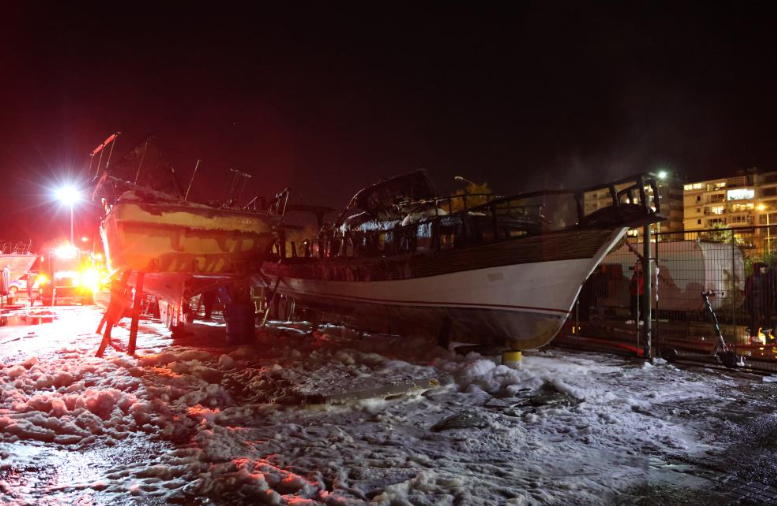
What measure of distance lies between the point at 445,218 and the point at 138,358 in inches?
228

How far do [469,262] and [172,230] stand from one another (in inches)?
Result: 203

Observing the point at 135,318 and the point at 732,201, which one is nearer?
the point at 135,318

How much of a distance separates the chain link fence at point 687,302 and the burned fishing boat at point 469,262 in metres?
2.81

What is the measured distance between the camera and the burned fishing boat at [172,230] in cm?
798

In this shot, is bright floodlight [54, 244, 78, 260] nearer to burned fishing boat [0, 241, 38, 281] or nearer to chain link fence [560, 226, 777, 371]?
burned fishing boat [0, 241, 38, 281]

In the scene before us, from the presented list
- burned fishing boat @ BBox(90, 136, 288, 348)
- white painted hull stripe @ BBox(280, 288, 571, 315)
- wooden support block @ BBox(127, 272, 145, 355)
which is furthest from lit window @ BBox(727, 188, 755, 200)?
wooden support block @ BBox(127, 272, 145, 355)

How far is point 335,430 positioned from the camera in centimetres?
443

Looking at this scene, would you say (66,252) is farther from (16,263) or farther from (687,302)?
(687,302)

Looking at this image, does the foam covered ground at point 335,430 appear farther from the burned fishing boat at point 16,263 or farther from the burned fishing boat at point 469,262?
the burned fishing boat at point 16,263

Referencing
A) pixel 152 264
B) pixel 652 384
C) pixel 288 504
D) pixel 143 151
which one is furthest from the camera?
pixel 143 151

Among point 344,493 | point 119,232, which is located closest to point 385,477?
point 344,493

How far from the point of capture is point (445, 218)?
347 inches

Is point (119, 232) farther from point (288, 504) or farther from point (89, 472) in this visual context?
point (288, 504)

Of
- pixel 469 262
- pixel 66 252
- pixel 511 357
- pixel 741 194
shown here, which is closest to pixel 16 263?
pixel 66 252
